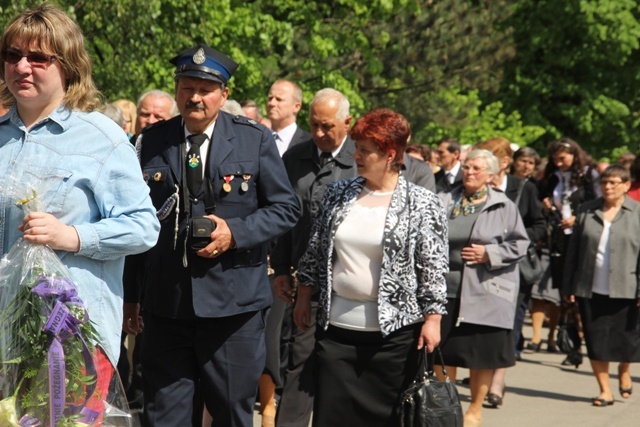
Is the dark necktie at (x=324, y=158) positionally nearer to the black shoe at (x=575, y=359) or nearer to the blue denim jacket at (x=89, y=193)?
the blue denim jacket at (x=89, y=193)

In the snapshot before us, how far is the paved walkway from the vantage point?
9.83m

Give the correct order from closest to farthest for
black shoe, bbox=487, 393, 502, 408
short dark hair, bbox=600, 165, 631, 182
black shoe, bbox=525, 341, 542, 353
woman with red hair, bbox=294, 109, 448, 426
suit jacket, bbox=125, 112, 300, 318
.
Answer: suit jacket, bbox=125, 112, 300, 318 → woman with red hair, bbox=294, 109, 448, 426 → black shoe, bbox=487, 393, 502, 408 → short dark hair, bbox=600, 165, 631, 182 → black shoe, bbox=525, 341, 542, 353

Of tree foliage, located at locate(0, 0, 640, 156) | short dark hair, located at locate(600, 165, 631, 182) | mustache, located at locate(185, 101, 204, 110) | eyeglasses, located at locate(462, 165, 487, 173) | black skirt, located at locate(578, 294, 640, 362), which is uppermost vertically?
tree foliage, located at locate(0, 0, 640, 156)

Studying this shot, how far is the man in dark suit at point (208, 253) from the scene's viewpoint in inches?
223

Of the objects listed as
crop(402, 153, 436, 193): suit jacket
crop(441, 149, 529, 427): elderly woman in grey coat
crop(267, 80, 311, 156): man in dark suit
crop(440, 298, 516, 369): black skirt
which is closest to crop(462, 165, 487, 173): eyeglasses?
crop(441, 149, 529, 427): elderly woman in grey coat

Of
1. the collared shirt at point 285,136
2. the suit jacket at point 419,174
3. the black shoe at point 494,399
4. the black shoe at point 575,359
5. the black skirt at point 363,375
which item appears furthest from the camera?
the black shoe at point 575,359

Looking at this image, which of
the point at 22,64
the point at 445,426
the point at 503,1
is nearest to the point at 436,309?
the point at 445,426

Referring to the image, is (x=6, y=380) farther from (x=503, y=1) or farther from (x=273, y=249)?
(x=503, y=1)

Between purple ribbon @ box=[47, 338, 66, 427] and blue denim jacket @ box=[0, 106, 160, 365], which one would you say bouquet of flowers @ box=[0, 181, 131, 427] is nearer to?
purple ribbon @ box=[47, 338, 66, 427]

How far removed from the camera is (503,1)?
33.5 metres

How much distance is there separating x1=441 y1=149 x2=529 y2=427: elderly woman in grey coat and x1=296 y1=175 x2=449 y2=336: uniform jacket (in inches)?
112

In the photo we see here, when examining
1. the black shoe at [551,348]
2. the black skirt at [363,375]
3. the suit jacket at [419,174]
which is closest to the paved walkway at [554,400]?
the black shoe at [551,348]

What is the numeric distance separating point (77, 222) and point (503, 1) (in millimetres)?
30394

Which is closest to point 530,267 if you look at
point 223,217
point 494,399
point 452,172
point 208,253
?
point 494,399
